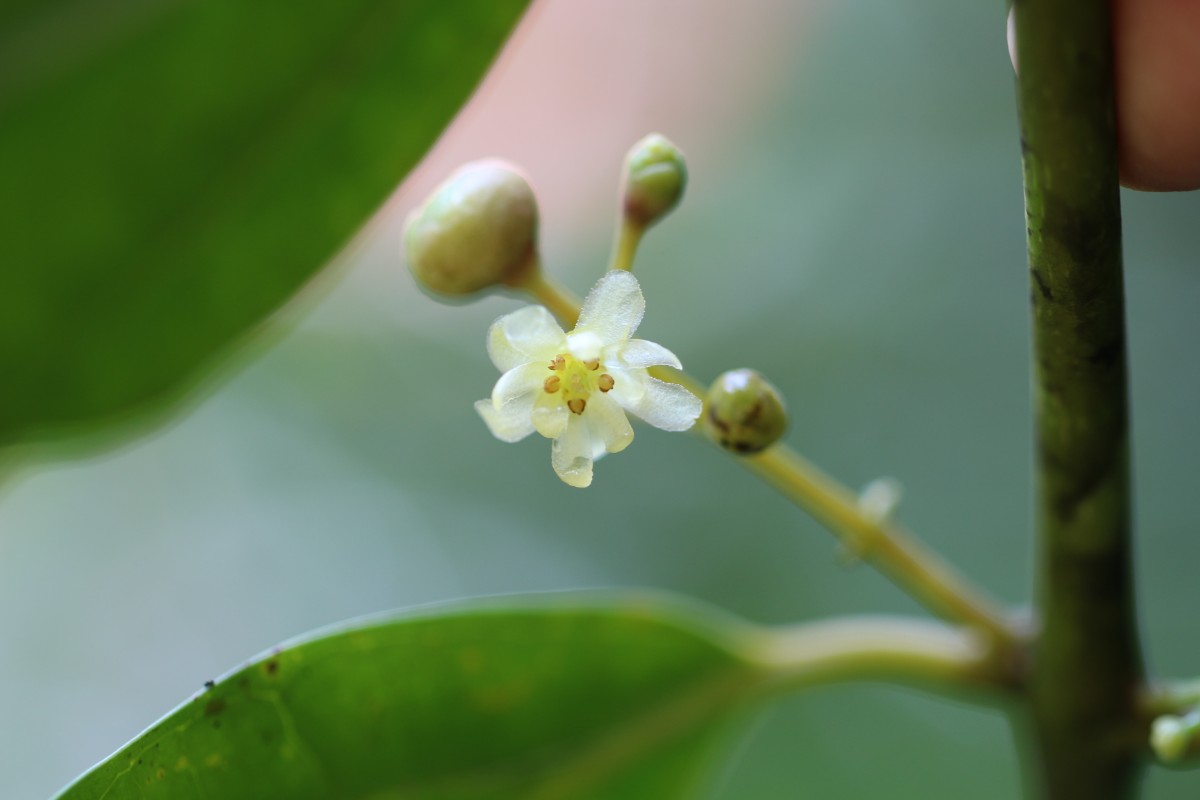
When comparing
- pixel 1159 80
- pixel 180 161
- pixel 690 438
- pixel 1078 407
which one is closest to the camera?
pixel 1159 80

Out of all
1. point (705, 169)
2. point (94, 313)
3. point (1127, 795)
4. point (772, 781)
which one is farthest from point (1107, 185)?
point (705, 169)

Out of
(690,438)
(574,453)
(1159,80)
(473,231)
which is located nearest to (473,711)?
(574,453)

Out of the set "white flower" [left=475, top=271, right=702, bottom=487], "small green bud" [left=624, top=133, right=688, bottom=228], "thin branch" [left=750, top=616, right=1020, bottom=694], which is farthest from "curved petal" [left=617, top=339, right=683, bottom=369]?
"thin branch" [left=750, top=616, right=1020, bottom=694]

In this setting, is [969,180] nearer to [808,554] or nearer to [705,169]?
[705,169]

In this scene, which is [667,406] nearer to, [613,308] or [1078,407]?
[613,308]

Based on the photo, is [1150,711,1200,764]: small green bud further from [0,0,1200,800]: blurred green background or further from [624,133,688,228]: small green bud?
[0,0,1200,800]: blurred green background

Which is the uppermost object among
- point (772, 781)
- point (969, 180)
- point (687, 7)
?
point (687, 7)
